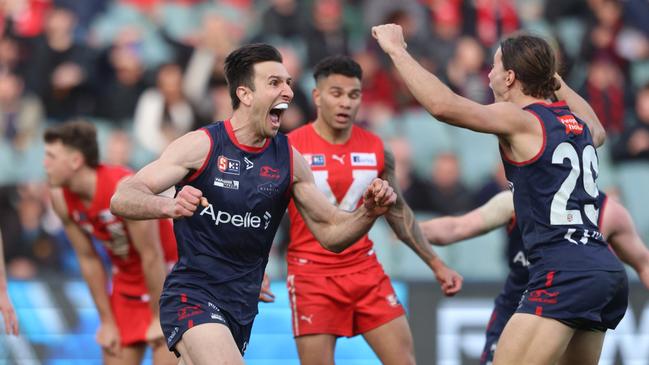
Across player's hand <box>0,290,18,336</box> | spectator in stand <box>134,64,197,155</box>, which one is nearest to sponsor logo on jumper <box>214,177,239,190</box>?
player's hand <box>0,290,18,336</box>

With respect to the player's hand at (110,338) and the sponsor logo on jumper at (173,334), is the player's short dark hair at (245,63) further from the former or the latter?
the player's hand at (110,338)

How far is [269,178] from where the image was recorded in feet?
23.8

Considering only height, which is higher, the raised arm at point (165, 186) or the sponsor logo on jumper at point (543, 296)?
the raised arm at point (165, 186)

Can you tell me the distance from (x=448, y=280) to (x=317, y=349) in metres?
1.12

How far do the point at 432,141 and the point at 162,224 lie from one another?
20.3ft

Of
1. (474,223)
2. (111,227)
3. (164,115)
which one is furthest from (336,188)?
(164,115)

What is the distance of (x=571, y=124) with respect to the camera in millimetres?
6918

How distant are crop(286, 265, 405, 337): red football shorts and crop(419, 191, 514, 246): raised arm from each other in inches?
24.2

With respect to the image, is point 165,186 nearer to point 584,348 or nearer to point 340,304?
point 340,304

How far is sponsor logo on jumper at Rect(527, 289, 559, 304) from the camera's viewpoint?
6.72 m

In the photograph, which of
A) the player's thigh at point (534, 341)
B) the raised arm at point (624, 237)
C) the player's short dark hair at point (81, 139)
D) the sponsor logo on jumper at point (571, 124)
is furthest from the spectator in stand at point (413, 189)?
the player's thigh at point (534, 341)

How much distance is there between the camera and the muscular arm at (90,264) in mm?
9383

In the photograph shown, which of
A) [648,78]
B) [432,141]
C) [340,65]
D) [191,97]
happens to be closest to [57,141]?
[340,65]

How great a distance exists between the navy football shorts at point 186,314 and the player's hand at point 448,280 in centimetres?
202
